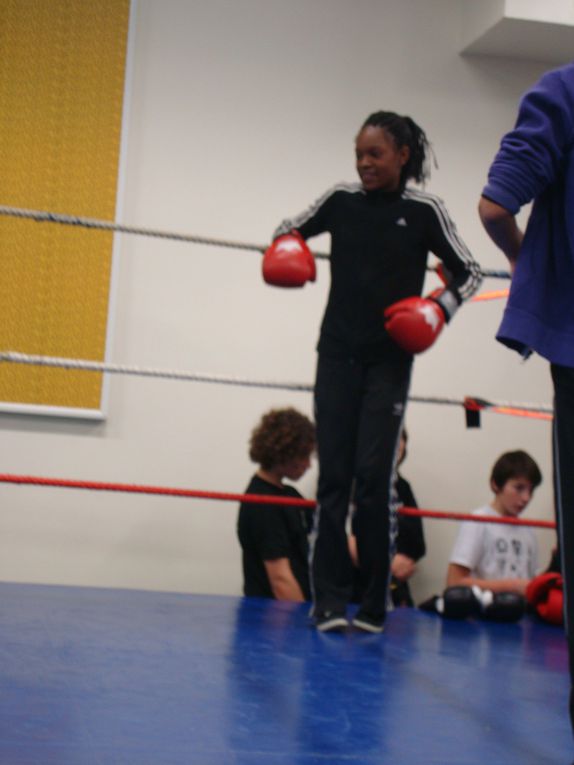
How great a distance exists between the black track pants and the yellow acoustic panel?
130 cm

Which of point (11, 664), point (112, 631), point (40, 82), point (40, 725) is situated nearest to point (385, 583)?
point (112, 631)

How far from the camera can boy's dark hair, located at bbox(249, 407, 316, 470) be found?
2799mm

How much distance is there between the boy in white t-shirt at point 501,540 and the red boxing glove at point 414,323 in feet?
3.58

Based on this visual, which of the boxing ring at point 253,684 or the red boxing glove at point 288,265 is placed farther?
the red boxing glove at point 288,265

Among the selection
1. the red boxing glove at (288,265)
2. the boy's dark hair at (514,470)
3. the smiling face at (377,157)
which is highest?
the smiling face at (377,157)

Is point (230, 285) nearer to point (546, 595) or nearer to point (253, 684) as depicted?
point (546, 595)

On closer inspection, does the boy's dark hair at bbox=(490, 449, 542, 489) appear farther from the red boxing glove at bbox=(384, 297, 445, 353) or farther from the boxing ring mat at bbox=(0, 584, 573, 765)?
the red boxing glove at bbox=(384, 297, 445, 353)

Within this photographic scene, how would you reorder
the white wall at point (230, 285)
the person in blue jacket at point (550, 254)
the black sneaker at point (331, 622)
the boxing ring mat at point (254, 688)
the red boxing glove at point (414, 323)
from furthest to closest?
the white wall at point (230, 285)
the black sneaker at point (331, 622)
the red boxing glove at point (414, 323)
the boxing ring mat at point (254, 688)
the person in blue jacket at point (550, 254)

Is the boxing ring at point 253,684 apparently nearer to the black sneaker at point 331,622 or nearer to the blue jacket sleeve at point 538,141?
the black sneaker at point 331,622

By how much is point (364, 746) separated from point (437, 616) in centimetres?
130

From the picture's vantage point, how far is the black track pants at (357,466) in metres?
2.23

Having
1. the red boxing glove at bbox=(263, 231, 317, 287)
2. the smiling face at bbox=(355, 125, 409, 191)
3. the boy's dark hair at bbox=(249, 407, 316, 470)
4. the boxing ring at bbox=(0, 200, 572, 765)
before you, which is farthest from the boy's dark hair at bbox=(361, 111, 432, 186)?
the boy's dark hair at bbox=(249, 407, 316, 470)

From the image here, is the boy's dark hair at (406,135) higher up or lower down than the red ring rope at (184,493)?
higher up

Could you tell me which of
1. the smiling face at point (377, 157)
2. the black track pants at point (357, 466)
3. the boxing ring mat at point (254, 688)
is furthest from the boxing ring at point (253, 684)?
the smiling face at point (377, 157)
